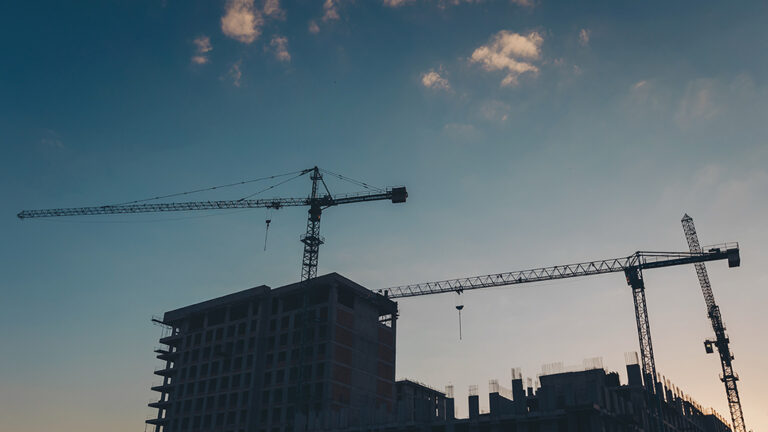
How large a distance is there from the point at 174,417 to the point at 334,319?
36899mm

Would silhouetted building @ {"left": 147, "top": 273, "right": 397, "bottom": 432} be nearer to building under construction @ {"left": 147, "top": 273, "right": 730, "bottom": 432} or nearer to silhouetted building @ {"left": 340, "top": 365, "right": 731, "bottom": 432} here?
building under construction @ {"left": 147, "top": 273, "right": 730, "bottom": 432}

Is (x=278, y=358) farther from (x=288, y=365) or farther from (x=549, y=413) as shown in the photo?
(x=549, y=413)

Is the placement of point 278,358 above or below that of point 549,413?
above

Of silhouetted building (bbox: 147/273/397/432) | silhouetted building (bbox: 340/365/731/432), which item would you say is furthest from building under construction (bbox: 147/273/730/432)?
silhouetted building (bbox: 340/365/731/432)

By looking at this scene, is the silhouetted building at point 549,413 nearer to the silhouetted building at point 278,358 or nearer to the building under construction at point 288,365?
the building under construction at point 288,365

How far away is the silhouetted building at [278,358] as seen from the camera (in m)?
96.6

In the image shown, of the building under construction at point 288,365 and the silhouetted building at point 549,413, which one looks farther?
the building under construction at point 288,365

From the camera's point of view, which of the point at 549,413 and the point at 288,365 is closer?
the point at 549,413

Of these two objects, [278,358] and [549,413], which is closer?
[549,413]

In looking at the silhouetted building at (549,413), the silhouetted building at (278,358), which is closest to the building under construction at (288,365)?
the silhouetted building at (278,358)

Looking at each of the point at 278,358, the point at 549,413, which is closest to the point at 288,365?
the point at 278,358

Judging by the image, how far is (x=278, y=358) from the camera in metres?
102

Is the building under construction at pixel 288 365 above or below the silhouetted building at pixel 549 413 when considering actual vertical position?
above

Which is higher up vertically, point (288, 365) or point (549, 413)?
point (288, 365)
